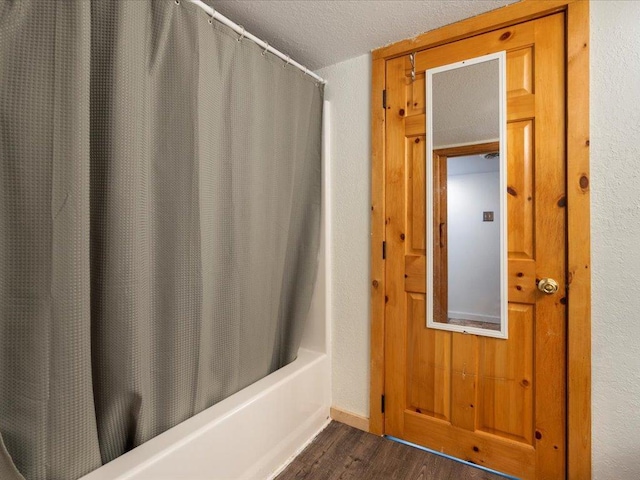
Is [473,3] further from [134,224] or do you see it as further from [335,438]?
[335,438]

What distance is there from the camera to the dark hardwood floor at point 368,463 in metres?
1.51

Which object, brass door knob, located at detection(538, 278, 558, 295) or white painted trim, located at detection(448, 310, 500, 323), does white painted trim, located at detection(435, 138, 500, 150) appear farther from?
white painted trim, located at detection(448, 310, 500, 323)

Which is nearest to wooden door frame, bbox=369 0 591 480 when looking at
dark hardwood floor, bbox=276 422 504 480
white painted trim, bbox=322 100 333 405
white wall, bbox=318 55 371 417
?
dark hardwood floor, bbox=276 422 504 480

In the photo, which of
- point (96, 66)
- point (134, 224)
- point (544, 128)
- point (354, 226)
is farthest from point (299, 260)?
point (544, 128)

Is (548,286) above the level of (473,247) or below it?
below

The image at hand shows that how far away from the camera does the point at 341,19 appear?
5.02 ft

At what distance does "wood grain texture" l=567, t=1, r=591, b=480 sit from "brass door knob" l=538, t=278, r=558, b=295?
0.18 ft

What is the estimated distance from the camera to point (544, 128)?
4.67ft

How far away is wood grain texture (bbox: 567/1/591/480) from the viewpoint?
4.39 feet

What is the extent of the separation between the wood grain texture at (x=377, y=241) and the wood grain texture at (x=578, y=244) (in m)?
0.84

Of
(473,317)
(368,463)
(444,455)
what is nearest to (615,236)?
(473,317)

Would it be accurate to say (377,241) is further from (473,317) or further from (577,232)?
(577,232)

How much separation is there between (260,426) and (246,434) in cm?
8

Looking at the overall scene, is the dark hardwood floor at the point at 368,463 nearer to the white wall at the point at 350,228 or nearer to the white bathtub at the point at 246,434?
the white bathtub at the point at 246,434
